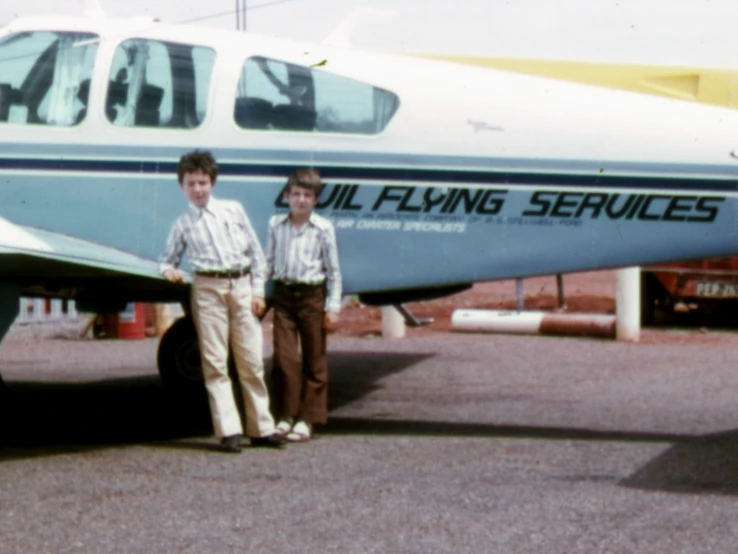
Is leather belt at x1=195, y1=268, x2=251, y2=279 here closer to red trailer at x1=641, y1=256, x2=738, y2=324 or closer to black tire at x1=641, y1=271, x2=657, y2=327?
red trailer at x1=641, y1=256, x2=738, y2=324

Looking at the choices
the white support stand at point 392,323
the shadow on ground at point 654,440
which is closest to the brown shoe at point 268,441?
the shadow on ground at point 654,440

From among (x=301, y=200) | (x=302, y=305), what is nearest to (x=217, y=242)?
(x=301, y=200)

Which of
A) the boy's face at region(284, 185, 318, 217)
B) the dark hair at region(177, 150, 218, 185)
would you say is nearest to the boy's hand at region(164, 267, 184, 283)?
the dark hair at region(177, 150, 218, 185)

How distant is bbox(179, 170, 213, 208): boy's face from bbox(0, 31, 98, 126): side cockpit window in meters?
0.98

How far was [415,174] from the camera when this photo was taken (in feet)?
25.1

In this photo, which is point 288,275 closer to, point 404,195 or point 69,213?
point 404,195

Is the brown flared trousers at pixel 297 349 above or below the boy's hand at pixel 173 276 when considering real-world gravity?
below

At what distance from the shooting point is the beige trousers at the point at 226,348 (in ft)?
23.9

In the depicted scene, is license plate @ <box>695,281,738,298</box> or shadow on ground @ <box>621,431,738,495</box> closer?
shadow on ground @ <box>621,431,738,495</box>

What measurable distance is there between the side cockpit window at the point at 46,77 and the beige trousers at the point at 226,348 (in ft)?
4.70

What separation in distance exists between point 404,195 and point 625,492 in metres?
2.35

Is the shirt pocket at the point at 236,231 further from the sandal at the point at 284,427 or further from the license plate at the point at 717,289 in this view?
the license plate at the point at 717,289

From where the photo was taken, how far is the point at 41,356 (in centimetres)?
1280

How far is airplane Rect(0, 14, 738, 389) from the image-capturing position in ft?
24.5
